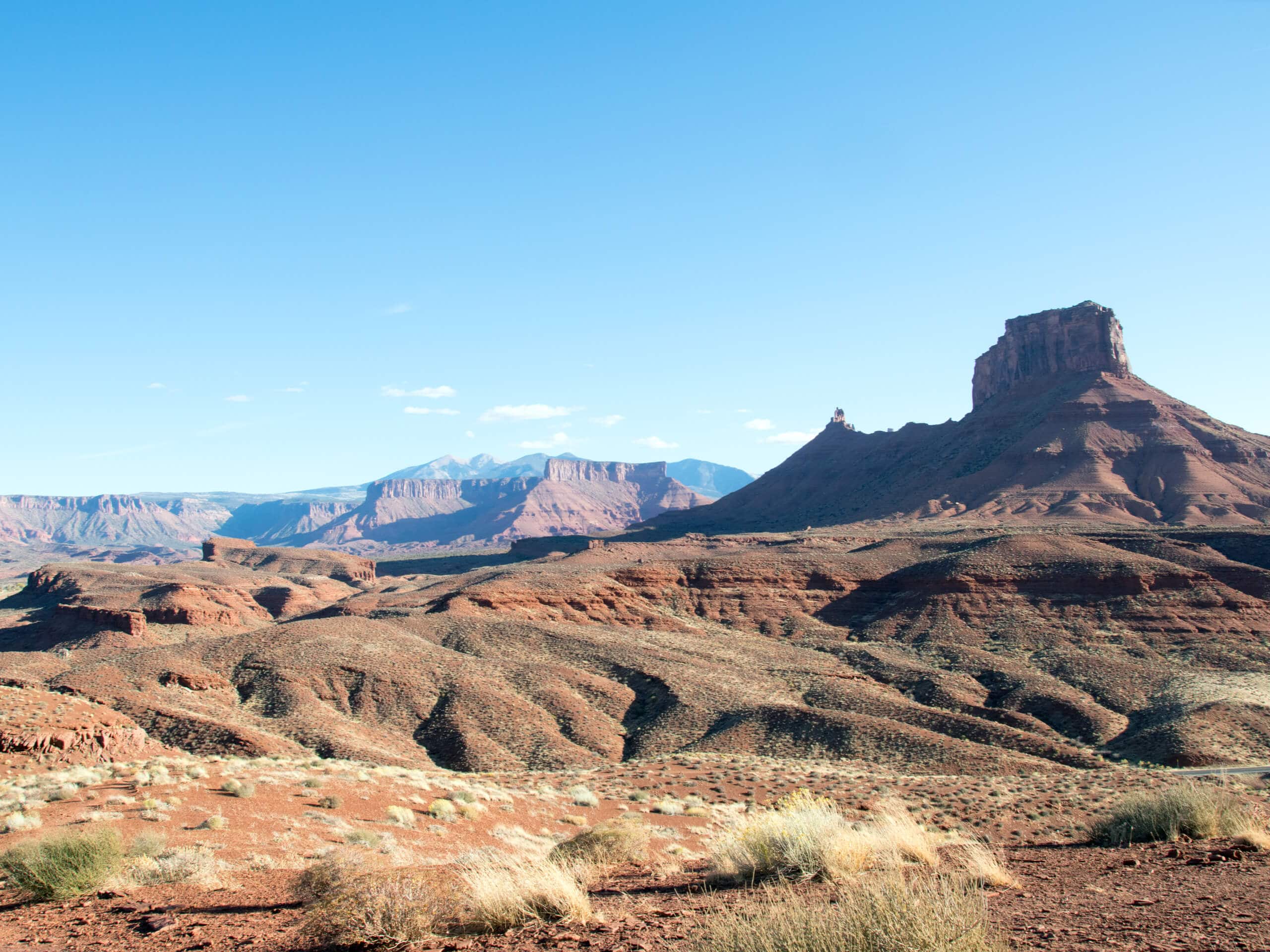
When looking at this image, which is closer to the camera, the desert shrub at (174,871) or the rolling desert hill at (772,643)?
the desert shrub at (174,871)

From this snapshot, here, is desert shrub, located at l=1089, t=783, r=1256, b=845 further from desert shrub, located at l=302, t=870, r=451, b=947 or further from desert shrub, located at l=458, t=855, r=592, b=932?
desert shrub, located at l=302, t=870, r=451, b=947

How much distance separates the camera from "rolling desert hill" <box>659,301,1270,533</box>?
370 ft

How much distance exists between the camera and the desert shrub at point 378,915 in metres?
8.45

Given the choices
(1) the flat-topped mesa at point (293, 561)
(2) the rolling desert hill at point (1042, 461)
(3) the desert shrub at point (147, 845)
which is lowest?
(1) the flat-topped mesa at point (293, 561)

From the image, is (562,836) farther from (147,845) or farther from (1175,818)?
(1175,818)

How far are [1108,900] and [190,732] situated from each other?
1220 inches

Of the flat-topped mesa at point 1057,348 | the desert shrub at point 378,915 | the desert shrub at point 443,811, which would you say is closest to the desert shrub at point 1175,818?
the desert shrub at point 378,915

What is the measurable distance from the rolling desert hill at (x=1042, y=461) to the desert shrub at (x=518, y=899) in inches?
4188

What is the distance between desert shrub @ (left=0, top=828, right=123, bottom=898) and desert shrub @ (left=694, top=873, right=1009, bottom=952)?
27.7 feet

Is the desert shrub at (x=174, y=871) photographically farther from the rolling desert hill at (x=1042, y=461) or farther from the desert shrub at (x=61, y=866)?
the rolling desert hill at (x=1042, y=461)

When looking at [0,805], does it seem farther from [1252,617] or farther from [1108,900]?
[1252,617]

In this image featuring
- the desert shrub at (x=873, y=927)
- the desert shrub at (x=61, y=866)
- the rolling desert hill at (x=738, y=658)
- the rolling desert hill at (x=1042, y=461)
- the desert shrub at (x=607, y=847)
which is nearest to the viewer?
the desert shrub at (x=873, y=927)

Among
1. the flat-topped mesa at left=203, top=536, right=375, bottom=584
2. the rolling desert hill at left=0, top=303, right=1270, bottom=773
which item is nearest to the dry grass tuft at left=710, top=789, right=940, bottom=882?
the rolling desert hill at left=0, top=303, right=1270, bottom=773

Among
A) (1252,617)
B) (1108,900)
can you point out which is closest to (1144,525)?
(1252,617)
